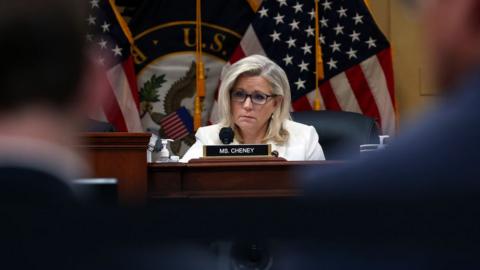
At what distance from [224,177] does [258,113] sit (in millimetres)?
937

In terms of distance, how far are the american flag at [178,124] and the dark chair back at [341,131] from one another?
230 cm

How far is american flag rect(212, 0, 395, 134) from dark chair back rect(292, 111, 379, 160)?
1.90m

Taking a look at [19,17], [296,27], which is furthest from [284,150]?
[19,17]

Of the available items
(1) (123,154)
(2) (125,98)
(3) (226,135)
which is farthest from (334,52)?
(1) (123,154)

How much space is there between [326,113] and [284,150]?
601 millimetres

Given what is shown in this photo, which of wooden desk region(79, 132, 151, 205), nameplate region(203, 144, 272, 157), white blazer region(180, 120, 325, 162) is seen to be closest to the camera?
wooden desk region(79, 132, 151, 205)

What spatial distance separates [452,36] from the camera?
0.68 meters

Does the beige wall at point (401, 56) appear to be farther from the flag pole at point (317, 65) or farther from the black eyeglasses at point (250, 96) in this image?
the black eyeglasses at point (250, 96)

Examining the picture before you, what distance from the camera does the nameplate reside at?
3928 mm

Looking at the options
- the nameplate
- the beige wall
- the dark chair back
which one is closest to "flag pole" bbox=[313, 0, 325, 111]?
the beige wall

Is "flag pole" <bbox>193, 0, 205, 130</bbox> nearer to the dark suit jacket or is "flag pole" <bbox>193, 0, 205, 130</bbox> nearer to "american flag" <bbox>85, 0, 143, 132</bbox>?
"american flag" <bbox>85, 0, 143, 132</bbox>

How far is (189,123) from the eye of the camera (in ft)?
23.6

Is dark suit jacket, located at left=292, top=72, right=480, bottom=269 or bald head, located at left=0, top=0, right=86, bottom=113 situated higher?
bald head, located at left=0, top=0, right=86, bottom=113

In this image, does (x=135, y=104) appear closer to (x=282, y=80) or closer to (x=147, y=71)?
(x=147, y=71)
